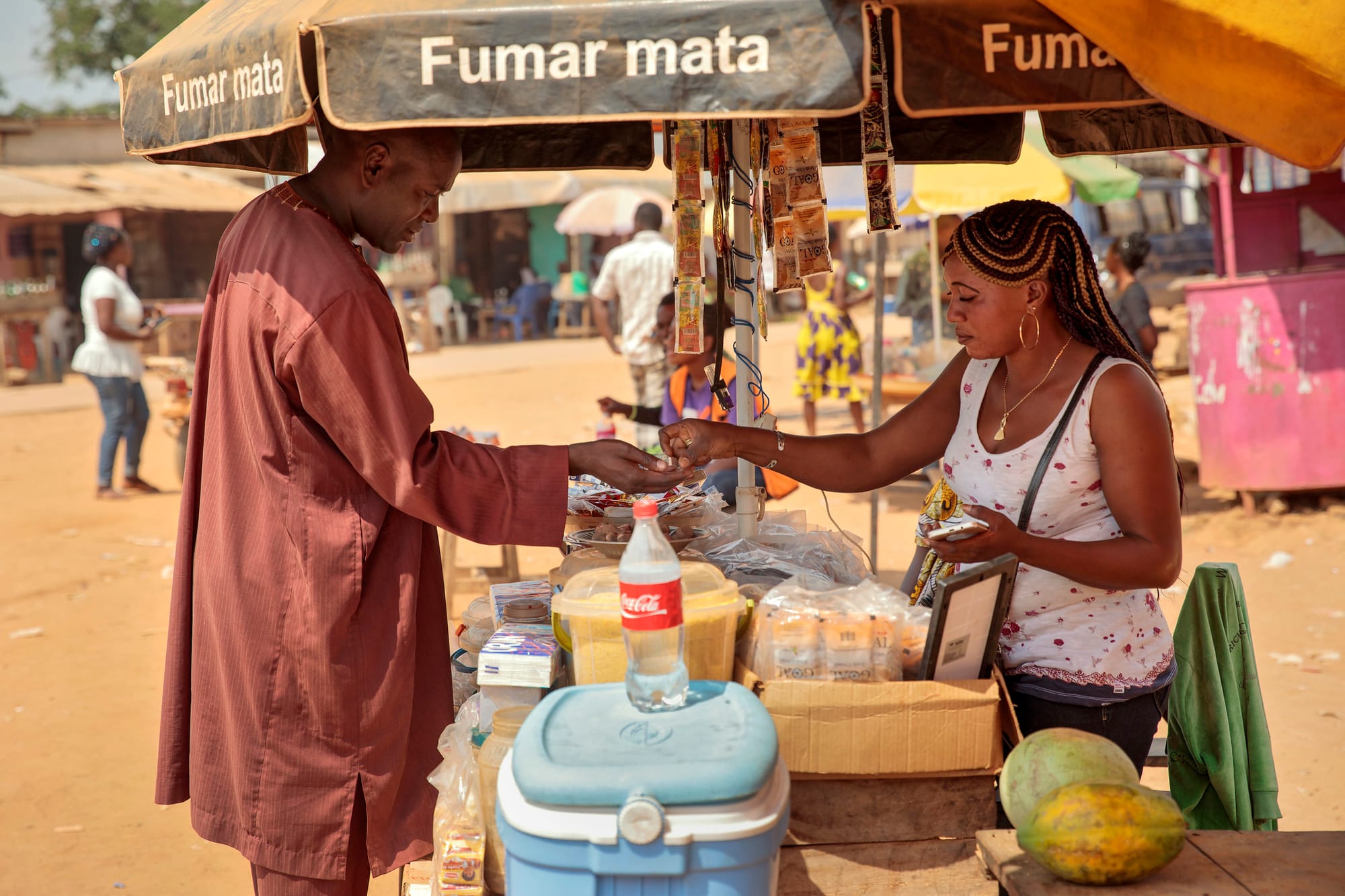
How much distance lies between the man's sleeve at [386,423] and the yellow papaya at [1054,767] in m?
1.07

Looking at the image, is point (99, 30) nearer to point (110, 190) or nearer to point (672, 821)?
point (110, 190)

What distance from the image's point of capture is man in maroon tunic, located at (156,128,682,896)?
2.35 metres

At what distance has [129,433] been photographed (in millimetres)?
10719

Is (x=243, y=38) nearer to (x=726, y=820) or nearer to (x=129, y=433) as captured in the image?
(x=726, y=820)

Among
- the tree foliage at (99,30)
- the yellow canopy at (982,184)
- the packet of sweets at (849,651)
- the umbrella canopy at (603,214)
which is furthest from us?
the tree foliage at (99,30)

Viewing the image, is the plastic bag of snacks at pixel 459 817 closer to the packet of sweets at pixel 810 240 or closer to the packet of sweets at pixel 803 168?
the packet of sweets at pixel 810 240

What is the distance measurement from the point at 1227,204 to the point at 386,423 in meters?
8.07

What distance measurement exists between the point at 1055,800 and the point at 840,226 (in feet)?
92.3

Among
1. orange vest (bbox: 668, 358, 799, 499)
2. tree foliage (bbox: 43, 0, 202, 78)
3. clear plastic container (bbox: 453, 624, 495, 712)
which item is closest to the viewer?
clear plastic container (bbox: 453, 624, 495, 712)

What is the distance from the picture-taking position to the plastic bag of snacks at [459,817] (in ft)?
7.47

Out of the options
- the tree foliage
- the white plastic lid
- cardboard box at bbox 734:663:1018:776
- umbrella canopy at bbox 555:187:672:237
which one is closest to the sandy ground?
cardboard box at bbox 734:663:1018:776

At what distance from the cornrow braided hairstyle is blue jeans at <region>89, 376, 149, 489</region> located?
369 inches

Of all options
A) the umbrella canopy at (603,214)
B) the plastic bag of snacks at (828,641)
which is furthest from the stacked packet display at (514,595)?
the umbrella canopy at (603,214)

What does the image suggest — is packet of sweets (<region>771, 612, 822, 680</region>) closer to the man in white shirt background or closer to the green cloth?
the green cloth
